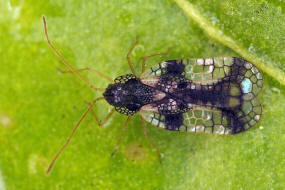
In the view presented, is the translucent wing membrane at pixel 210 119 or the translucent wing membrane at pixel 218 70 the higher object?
the translucent wing membrane at pixel 218 70

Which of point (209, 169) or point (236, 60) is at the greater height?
point (236, 60)

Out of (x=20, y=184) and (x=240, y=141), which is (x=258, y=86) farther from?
(x=20, y=184)

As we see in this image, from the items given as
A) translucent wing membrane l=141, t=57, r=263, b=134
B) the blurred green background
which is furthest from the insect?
the blurred green background

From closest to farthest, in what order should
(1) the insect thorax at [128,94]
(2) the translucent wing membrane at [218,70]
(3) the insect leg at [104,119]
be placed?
(2) the translucent wing membrane at [218,70] → (1) the insect thorax at [128,94] → (3) the insect leg at [104,119]

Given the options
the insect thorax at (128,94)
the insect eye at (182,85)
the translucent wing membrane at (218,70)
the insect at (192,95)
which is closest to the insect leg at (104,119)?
the insect at (192,95)

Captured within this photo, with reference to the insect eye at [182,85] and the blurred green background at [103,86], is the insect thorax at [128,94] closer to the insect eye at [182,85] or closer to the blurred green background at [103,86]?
the blurred green background at [103,86]

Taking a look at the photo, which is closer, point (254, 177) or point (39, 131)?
point (254, 177)

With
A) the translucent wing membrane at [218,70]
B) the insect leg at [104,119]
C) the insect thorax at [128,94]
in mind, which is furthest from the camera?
the insect leg at [104,119]

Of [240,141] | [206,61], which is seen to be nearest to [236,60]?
[206,61]
